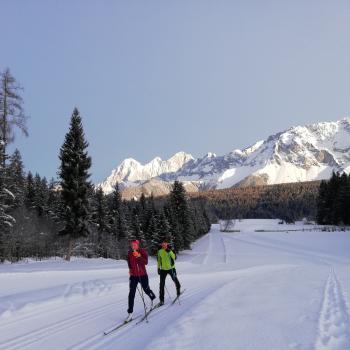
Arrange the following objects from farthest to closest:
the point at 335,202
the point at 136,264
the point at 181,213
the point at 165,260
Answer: the point at 335,202, the point at 181,213, the point at 165,260, the point at 136,264

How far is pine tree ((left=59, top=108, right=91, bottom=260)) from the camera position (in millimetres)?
36344

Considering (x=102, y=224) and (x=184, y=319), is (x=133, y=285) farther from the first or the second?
(x=102, y=224)

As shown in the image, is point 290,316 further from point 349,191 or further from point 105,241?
point 349,191

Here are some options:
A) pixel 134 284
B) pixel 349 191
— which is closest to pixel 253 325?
pixel 134 284

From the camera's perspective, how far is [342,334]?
28.5 ft

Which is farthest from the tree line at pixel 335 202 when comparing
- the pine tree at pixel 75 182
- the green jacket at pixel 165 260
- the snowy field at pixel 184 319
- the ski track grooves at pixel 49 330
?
the ski track grooves at pixel 49 330

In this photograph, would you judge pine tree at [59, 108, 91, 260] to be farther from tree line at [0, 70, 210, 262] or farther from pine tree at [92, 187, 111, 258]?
pine tree at [92, 187, 111, 258]

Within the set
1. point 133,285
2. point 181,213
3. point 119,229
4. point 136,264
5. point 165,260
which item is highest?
point 181,213

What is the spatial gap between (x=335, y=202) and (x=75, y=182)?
7056cm

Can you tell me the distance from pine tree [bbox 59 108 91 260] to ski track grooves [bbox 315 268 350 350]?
83.6 feet

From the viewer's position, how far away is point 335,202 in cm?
9325

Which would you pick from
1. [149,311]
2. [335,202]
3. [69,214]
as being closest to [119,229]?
[69,214]

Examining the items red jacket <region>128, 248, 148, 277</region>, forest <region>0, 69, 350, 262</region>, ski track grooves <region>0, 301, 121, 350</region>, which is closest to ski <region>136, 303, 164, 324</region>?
red jacket <region>128, 248, 148, 277</region>

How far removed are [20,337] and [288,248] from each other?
6630 centimetres
